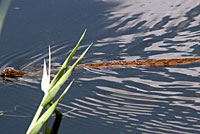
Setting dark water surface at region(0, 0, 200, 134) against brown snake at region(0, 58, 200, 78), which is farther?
brown snake at region(0, 58, 200, 78)

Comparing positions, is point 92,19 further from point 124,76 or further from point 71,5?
point 124,76

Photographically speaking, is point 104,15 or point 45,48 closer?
point 45,48

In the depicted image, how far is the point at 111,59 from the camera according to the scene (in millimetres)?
3744

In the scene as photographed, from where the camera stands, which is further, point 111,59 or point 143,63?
point 111,59

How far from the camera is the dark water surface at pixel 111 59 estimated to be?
7.96 feet

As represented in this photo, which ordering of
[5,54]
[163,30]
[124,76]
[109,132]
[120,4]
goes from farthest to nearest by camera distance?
[120,4]
[163,30]
[5,54]
[124,76]
[109,132]

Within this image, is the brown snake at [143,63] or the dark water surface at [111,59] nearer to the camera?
the dark water surface at [111,59]

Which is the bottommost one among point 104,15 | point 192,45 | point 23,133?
point 23,133

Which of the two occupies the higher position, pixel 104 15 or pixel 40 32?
pixel 104 15

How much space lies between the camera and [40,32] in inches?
163

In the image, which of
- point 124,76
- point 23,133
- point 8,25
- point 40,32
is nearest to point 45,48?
point 40,32

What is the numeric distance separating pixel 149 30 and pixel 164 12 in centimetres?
48

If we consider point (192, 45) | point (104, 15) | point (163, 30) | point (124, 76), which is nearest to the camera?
point (124, 76)

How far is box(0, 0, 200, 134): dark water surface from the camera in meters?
2.43
